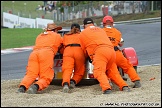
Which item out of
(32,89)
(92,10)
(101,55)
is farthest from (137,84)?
(92,10)

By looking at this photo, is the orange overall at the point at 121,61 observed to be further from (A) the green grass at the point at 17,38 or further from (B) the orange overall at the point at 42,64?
(A) the green grass at the point at 17,38

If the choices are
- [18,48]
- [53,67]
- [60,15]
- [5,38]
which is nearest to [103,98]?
[53,67]

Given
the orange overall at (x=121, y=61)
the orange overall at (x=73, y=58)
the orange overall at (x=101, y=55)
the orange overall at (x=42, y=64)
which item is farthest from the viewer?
the orange overall at (x=121, y=61)

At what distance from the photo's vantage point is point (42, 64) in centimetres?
959

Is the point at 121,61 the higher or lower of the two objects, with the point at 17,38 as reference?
lower

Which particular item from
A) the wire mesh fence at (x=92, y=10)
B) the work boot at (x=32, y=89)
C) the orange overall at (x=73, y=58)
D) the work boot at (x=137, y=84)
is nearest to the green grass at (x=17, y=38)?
the wire mesh fence at (x=92, y=10)

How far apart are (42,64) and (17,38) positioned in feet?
61.9

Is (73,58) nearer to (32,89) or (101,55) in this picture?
(101,55)

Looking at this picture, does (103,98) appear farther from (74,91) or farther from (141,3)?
(141,3)

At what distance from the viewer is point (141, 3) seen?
143 ft

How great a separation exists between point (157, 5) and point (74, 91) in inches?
1453

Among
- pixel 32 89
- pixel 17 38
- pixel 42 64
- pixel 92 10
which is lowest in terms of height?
pixel 32 89

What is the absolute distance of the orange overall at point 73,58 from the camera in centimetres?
990

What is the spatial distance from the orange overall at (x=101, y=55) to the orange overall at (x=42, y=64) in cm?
69
